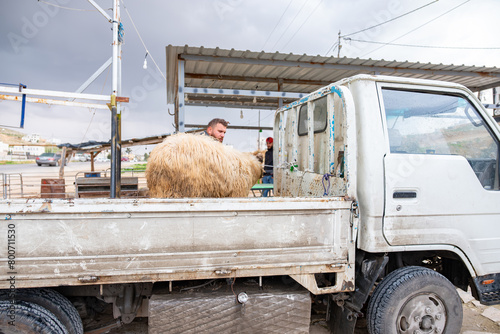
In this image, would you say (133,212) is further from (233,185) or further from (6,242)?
(233,185)

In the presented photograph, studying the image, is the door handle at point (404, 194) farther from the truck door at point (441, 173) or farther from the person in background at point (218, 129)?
the person in background at point (218, 129)

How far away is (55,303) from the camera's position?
83.1 inches

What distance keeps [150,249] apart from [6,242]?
89cm

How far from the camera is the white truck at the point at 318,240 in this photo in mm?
1989

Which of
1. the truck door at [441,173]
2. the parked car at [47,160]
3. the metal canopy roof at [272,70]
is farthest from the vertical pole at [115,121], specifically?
the parked car at [47,160]

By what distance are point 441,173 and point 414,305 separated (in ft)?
3.80

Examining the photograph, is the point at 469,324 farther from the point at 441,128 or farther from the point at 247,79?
the point at 247,79

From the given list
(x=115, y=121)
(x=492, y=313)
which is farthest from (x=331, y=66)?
(x=492, y=313)

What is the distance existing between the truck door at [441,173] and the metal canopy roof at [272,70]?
3967 millimetres

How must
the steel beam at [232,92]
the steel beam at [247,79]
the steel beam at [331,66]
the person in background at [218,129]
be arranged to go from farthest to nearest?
the steel beam at [247,79], the steel beam at [331,66], the steel beam at [232,92], the person in background at [218,129]

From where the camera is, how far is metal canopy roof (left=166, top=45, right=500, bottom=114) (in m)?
6.06

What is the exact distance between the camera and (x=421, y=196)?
8.01 ft

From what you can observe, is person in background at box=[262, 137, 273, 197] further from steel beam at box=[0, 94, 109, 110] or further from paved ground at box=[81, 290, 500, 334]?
steel beam at box=[0, 94, 109, 110]

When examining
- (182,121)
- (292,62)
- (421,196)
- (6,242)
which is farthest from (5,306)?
(292,62)
